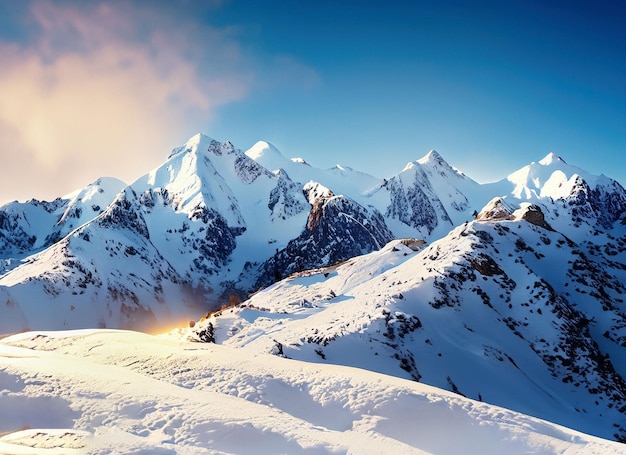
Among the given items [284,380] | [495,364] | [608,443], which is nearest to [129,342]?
[284,380]

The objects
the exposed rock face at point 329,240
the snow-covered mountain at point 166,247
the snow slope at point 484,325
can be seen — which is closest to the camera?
the snow slope at point 484,325

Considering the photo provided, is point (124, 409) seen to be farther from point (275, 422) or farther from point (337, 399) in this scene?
point (337, 399)

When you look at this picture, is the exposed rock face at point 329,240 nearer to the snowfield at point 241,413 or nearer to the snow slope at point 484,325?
the snow slope at point 484,325

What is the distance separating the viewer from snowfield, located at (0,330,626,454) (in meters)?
8.07

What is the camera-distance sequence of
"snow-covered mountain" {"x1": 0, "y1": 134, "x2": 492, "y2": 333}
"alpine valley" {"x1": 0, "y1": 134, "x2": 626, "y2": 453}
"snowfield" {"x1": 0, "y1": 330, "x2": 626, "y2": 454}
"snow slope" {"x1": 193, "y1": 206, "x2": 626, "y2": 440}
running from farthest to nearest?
"snow-covered mountain" {"x1": 0, "y1": 134, "x2": 492, "y2": 333} → "snow slope" {"x1": 193, "y1": 206, "x2": 626, "y2": 440} → "alpine valley" {"x1": 0, "y1": 134, "x2": 626, "y2": 453} → "snowfield" {"x1": 0, "y1": 330, "x2": 626, "y2": 454}

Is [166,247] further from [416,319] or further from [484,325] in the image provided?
[484,325]

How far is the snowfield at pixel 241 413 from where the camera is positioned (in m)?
8.07

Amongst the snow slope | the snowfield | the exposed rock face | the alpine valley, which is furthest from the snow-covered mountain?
the snowfield

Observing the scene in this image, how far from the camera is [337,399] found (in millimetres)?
9688

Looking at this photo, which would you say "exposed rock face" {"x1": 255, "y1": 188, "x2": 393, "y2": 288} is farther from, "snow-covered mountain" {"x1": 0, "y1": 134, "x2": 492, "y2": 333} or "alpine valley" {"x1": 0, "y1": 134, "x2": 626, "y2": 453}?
"alpine valley" {"x1": 0, "y1": 134, "x2": 626, "y2": 453}

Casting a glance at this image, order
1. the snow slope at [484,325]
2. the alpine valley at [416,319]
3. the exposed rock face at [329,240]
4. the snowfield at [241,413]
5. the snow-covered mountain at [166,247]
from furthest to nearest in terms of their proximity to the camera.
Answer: the exposed rock face at [329,240]
the snow-covered mountain at [166,247]
the snow slope at [484,325]
the alpine valley at [416,319]
the snowfield at [241,413]

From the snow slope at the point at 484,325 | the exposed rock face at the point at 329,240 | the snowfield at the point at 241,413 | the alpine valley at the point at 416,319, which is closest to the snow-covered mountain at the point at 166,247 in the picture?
the exposed rock face at the point at 329,240

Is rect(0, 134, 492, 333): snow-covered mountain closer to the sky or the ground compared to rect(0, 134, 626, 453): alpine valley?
closer to the sky

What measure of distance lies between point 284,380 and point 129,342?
610 centimetres
